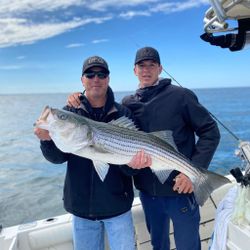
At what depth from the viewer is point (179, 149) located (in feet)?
11.0

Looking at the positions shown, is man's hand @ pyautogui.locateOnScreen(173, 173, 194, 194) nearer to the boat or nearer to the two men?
the two men

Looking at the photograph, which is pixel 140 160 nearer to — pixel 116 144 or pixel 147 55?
pixel 116 144

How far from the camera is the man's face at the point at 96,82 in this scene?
125 inches

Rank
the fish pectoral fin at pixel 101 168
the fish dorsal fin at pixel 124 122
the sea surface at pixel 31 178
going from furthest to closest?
the sea surface at pixel 31 178 → the fish dorsal fin at pixel 124 122 → the fish pectoral fin at pixel 101 168

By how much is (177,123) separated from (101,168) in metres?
0.86

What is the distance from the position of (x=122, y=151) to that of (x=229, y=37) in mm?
1213

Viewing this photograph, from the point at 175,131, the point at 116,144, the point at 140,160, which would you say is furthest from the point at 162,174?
the point at 116,144

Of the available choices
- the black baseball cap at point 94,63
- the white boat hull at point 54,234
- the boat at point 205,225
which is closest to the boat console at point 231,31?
the boat at point 205,225

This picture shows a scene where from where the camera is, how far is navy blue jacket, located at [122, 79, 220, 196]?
3297 millimetres

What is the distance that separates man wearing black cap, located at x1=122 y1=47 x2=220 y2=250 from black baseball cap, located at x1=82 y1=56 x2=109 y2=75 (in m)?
0.36

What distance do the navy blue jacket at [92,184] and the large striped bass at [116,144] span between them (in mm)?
212

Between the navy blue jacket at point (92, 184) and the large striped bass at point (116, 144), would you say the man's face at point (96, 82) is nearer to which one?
the navy blue jacket at point (92, 184)

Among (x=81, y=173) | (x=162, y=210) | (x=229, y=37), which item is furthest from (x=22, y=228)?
(x=229, y=37)

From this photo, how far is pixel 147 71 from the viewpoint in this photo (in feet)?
11.2
